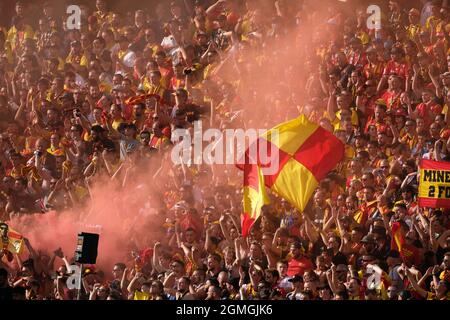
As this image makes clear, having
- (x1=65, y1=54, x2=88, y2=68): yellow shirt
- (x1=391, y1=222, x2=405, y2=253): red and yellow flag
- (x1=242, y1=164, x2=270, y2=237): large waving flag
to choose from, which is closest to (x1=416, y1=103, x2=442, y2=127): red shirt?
(x1=391, y1=222, x2=405, y2=253): red and yellow flag

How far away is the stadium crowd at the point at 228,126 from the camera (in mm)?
15328

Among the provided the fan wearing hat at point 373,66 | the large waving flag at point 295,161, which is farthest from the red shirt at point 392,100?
the large waving flag at point 295,161

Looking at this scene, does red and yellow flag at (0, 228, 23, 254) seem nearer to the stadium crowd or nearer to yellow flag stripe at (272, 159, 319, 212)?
the stadium crowd

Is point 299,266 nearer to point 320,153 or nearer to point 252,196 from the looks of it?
point 252,196

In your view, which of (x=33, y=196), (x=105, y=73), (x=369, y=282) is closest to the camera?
(x=369, y=282)

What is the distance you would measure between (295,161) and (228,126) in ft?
6.34

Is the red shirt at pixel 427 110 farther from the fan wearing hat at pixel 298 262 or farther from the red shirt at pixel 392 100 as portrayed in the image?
the fan wearing hat at pixel 298 262

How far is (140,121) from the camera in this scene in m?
19.1

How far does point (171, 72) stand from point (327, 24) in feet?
7.86

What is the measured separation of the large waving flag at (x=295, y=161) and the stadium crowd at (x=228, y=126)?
0.96 feet

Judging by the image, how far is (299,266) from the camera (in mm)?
15445

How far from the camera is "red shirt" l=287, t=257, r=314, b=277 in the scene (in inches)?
607
